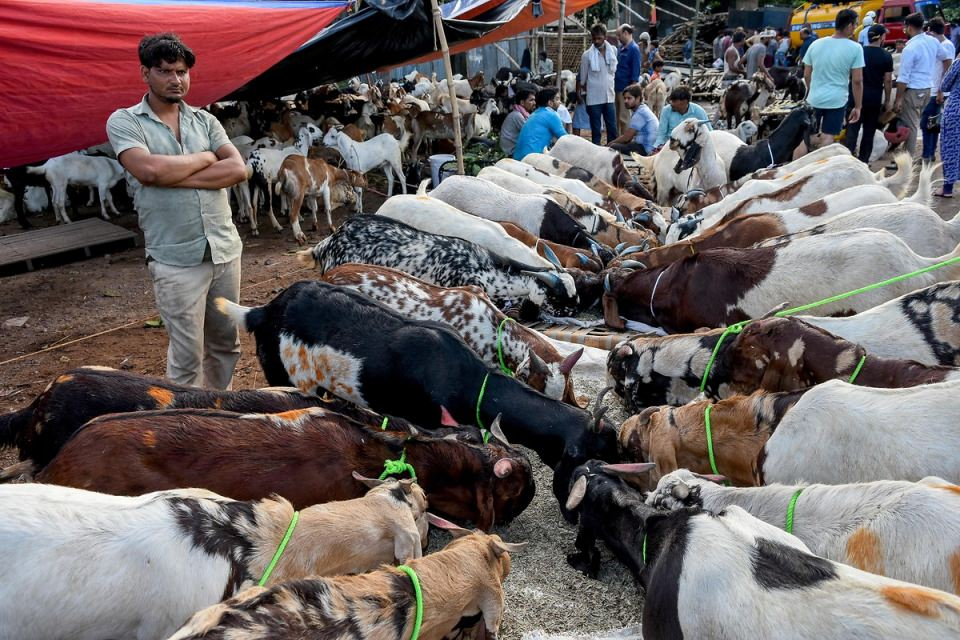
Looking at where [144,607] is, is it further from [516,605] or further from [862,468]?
[862,468]

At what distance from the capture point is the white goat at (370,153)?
40.7 ft

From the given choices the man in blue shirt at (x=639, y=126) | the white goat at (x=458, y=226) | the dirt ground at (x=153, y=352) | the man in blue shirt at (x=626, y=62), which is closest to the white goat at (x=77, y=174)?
the dirt ground at (x=153, y=352)

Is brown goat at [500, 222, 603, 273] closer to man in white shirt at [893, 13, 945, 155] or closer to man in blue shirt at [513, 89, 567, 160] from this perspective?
man in blue shirt at [513, 89, 567, 160]

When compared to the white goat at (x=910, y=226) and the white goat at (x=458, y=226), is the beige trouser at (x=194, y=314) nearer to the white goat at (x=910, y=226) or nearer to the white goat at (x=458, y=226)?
the white goat at (x=458, y=226)

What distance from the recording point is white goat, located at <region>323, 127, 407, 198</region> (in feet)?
40.7

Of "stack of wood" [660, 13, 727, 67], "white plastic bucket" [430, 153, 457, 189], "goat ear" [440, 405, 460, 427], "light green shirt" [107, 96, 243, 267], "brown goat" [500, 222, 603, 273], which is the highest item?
"light green shirt" [107, 96, 243, 267]

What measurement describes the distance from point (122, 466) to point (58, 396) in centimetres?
71

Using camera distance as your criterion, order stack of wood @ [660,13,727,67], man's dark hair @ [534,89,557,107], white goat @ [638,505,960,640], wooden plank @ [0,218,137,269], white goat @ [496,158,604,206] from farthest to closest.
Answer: stack of wood @ [660,13,727,67] → man's dark hair @ [534,89,557,107] → white goat @ [496,158,604,206] → wooden plank @ [0,218,137,269] → white goat @ [638,505,960,640]

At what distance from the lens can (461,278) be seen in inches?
233

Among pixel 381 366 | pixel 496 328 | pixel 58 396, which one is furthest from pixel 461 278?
pixel 58 396

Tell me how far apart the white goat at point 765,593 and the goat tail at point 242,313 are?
2.81 meters

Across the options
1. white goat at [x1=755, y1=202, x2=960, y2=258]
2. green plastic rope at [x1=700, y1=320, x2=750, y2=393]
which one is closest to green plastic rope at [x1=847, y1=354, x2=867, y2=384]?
green plastic rope at [x1=700, y1=320, x2=750, y2=393]

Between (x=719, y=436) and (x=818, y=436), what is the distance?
0.49 metres

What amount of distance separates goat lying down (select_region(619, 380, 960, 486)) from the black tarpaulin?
7611mm
